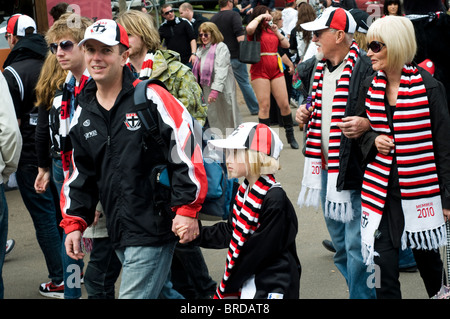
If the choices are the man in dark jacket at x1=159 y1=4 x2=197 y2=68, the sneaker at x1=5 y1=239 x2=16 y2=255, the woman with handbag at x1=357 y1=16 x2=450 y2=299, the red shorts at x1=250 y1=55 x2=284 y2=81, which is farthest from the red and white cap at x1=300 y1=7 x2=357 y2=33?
the man in dark jacket at x1=159 y1=4 x2=197 y2=68

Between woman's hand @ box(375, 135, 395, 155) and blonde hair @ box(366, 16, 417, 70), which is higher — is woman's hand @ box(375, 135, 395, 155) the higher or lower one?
the lower one

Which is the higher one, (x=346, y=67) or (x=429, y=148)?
(x=346, y=67)

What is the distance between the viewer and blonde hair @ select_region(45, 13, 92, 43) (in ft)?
16.7

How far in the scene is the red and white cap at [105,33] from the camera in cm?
404

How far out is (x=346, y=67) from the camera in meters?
5.04

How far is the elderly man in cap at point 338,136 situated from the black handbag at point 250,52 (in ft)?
15.3

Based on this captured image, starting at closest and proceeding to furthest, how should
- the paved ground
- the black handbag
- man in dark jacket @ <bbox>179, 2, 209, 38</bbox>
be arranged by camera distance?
the paved ground → the black handbag → man in dark jacket @ <bbox>179, 2, 209, 38</bbox>

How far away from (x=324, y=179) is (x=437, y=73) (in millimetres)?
1464

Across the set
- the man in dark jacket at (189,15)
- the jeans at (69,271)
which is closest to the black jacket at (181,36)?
the man in dark jacket at (189,15)

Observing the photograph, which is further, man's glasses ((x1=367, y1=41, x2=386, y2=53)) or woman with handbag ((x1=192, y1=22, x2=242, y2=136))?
woman with handbag ((x1=192, y1=22, x2=242, y2=136))

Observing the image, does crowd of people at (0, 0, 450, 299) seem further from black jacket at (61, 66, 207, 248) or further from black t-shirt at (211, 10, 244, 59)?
black t-shirt at (211, 10, 244, 59)

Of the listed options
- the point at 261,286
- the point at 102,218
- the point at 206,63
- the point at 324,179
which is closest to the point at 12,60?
the point at 102,218

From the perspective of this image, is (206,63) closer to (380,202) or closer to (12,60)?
(12,60)

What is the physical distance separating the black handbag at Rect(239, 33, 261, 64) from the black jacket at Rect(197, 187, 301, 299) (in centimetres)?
637
